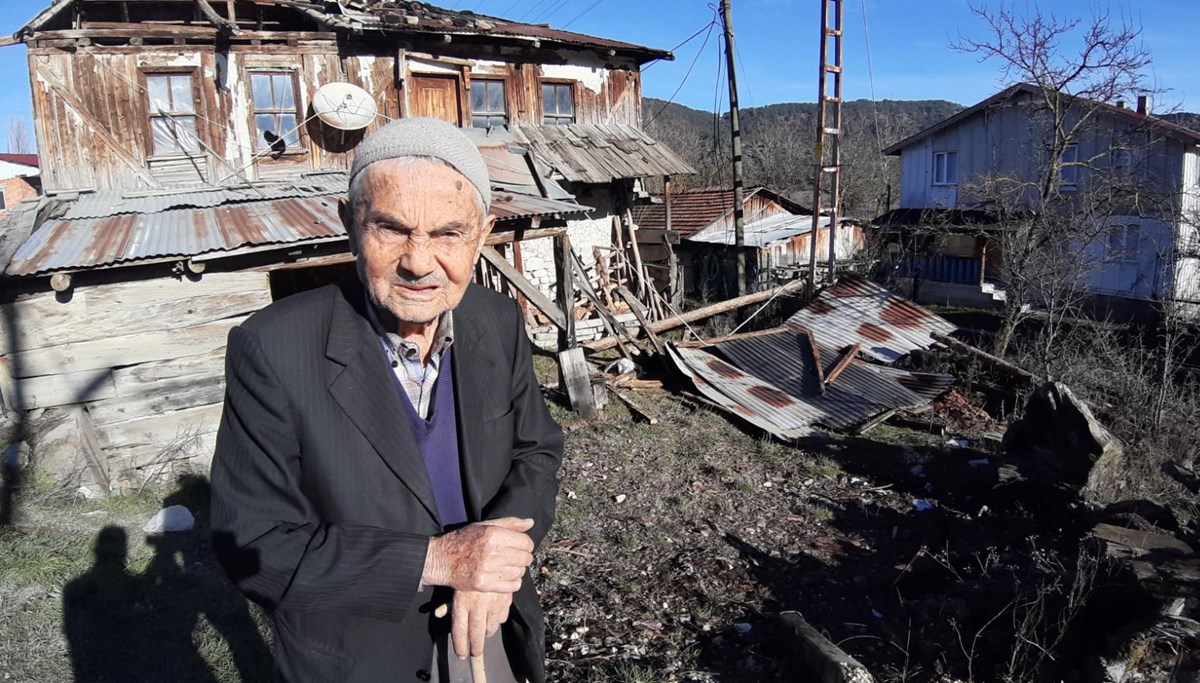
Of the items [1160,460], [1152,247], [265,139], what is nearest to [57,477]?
[265,139]

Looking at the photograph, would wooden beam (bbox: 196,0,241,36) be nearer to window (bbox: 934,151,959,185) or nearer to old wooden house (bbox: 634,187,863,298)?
old wooden house (bbox: 634,187,863,298)

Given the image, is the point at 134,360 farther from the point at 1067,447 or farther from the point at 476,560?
the point at 1067,447

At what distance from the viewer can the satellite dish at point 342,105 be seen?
420 inches

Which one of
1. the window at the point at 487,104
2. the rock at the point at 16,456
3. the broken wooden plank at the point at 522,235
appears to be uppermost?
the window at the point at 487,104

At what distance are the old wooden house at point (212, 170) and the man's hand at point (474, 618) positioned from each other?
6068mm

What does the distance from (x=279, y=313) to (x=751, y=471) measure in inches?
261

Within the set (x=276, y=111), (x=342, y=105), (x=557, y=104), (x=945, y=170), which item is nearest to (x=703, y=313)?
(x=557, y=104)

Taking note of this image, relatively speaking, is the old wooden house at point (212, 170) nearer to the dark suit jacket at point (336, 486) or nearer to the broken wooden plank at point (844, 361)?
the broken wooden plank at point (844, 361)

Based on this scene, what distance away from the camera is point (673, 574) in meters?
5.27

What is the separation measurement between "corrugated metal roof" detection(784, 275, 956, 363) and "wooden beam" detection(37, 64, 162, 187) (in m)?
9.61

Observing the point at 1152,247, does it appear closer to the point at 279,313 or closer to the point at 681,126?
the point at 279,313

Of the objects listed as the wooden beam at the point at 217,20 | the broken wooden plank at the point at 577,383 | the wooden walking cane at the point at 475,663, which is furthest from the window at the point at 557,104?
the wooden walking cane at the point at 475,663

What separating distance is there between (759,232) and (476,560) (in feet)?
70.4

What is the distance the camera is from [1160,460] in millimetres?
7250
